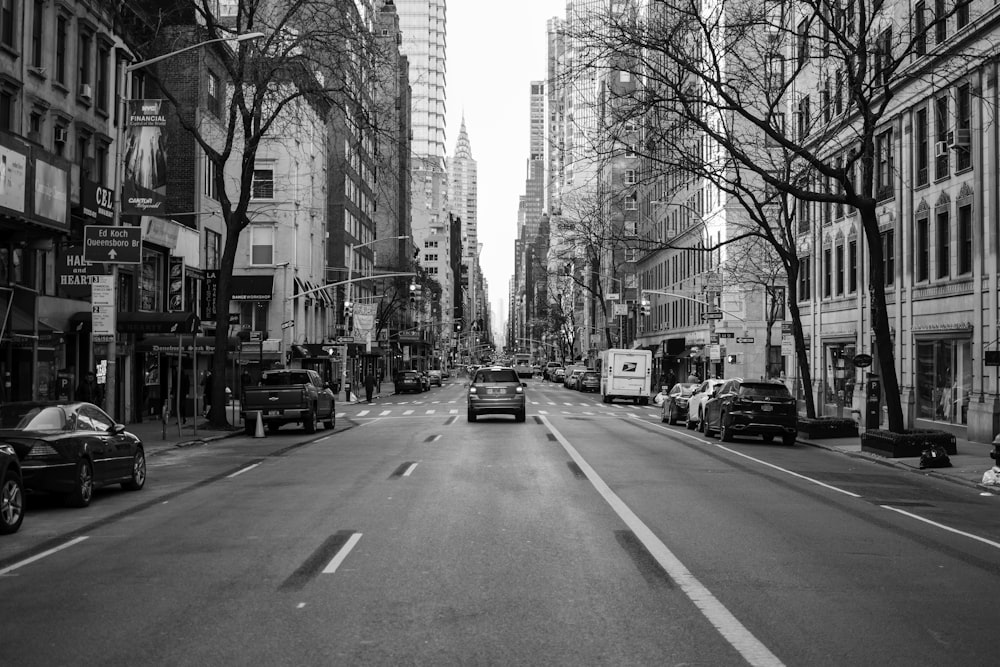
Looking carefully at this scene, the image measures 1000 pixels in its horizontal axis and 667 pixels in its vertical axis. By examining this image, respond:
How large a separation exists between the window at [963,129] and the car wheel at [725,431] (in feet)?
35.5

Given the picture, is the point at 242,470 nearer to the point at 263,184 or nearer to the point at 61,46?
the point at 61,46

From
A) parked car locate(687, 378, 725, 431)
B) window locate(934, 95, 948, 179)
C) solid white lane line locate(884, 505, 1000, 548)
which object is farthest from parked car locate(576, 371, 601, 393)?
solid white lane line locate(884, 505, 1000, 548)

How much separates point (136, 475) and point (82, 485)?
2312 millimetres

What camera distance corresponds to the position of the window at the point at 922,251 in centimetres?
3453

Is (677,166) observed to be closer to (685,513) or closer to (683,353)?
(685,513)

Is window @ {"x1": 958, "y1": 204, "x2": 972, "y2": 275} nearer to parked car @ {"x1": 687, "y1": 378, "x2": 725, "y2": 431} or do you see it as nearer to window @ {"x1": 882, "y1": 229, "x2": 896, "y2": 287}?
window @ {"x1": 882, "y1": 229, "x2": 896, "y2": 287}

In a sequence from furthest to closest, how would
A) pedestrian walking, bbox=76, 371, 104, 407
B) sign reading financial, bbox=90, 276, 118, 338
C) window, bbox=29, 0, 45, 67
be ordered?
pedestrian walking, bbox=76, 371, 104, 407 < window, bbox=29, 0, 45, 67 < sign reading financial, bbox=90, 276, 118, 338

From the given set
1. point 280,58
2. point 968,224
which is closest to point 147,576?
point 280,58

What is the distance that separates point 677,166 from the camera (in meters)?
24.1

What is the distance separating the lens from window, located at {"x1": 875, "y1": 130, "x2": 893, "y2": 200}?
1454 inches

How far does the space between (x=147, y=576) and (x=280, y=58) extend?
2303 cm

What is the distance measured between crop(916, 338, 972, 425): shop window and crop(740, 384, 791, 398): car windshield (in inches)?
250

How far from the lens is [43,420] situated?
14.5 m

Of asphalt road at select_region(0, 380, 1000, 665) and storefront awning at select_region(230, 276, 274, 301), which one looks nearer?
asphalt road at select_region(0, 380, 1000, 665)
